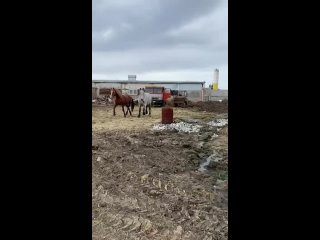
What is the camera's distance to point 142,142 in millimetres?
8141

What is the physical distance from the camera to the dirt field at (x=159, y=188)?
10.8ft

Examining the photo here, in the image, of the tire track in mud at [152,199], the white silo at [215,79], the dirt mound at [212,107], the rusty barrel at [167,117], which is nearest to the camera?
the tire track in mud at [152,199]

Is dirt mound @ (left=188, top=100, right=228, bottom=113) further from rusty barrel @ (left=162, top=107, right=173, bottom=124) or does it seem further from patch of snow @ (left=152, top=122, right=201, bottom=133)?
patch of snow @ (left=152, top=122, right=201, bottom=133)

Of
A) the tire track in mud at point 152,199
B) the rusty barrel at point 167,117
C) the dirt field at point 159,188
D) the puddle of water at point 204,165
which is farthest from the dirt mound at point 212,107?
the tire track in mud at point 152,199

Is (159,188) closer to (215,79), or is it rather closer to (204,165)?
(204,165)

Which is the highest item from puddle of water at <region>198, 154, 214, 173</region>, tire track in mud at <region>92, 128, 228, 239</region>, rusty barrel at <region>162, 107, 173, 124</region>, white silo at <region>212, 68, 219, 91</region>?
white silo at <region>212, 68, 219, 91</region>

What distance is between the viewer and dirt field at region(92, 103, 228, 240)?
3287 millimetres

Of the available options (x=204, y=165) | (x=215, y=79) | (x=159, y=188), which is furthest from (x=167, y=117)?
(x=215, y=79)

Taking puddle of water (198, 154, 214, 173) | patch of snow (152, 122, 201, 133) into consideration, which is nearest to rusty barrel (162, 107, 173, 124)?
patch of snow (152, 122, 201, 133)

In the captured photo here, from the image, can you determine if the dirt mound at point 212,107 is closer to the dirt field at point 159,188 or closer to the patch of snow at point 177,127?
the patch of snow at point 177,127

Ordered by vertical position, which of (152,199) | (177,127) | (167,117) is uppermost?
(167,117)

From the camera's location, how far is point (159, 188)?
4582 millimetres
